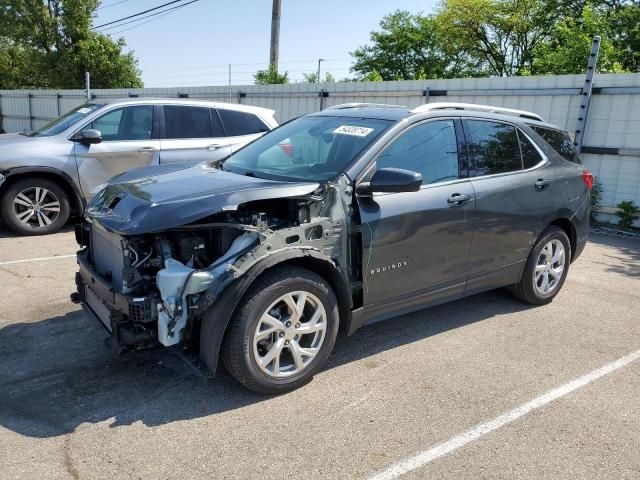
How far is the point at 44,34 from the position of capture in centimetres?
3625

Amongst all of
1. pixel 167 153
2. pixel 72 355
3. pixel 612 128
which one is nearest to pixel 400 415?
pixel 72 355

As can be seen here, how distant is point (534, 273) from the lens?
5086 millimetres

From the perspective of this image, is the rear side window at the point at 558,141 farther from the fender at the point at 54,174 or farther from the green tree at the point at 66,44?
the green tree at the point at 66,44

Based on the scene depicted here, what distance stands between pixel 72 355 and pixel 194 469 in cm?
167

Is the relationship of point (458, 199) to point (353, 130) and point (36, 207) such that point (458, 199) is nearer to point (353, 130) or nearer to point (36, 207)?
point (353, 130)

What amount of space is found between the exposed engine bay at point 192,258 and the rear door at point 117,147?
4.19 m

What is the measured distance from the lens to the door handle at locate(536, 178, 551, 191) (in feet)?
16.1

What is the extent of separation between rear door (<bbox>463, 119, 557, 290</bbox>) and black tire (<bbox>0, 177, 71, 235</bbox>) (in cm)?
559

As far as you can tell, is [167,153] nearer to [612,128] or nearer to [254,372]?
[254,372]

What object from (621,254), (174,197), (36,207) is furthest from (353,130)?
(621,254)

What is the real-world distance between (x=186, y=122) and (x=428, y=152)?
15.8ft

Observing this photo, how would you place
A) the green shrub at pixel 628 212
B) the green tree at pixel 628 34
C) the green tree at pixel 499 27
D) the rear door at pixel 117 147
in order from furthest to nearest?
the green tree at pixel 499 27, the green tree at pixel 628 34, the green shrub at pixel 628 212, the rear door at pixel 117 147

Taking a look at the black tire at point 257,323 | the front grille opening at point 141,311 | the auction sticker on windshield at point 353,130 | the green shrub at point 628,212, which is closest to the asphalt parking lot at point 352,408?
the black tire at point 257,323

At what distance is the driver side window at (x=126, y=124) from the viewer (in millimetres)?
7609
